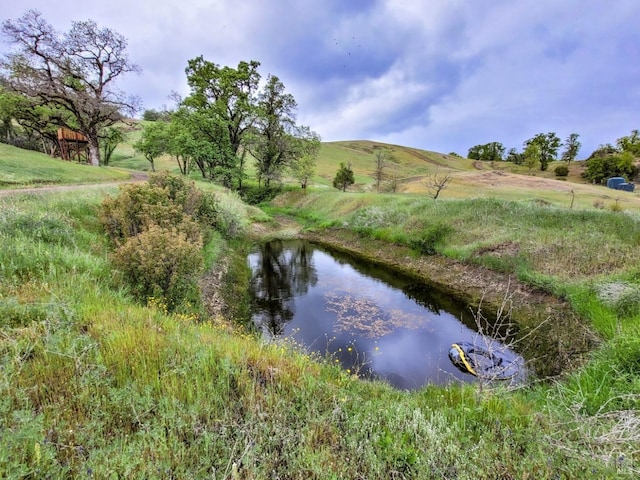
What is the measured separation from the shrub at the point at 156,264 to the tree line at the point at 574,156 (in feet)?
224

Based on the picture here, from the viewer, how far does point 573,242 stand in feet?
39.3

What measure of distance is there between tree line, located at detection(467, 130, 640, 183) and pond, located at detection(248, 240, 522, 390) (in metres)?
58.5

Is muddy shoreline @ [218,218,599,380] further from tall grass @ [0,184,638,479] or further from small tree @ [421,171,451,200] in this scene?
small tree @ [421,171,451,200]

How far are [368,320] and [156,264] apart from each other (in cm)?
669

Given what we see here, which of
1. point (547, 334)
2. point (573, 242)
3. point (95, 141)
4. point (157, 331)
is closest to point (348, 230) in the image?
point (573, 242)

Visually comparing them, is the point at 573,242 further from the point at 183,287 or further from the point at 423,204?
the point at 183,287

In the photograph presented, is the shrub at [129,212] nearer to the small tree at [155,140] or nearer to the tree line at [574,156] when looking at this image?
the small tree at [155,140]

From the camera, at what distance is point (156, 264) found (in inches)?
256

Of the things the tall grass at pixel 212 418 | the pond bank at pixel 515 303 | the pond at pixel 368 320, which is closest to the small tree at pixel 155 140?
the pond at pixel 368 320

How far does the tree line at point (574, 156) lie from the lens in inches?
1982

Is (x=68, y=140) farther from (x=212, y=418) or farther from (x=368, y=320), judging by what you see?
(x=212, y=418)

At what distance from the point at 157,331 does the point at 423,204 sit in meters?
20.1

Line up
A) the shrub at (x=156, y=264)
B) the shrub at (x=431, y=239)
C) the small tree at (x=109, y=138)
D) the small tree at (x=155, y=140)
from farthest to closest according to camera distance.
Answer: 1. the small tree at (x=109, y=138)
2. the small tree at (x=155, y=140)
3. the shrub at (x=431, y=239)
4. the shrub at (x=156, y=264)

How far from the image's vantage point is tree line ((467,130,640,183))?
5034 cm
